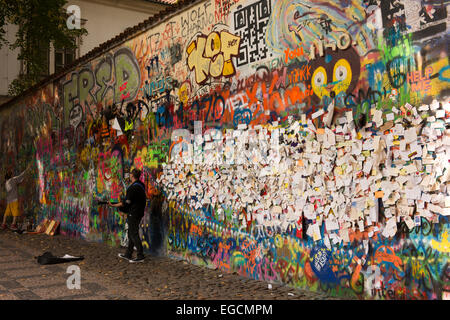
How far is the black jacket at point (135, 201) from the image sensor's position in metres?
7.99

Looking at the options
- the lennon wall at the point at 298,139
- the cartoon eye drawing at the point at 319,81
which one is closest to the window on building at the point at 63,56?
the lennon wall at the point at 298,139

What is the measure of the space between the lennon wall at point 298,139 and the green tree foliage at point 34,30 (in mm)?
7843

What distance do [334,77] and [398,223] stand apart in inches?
72.0

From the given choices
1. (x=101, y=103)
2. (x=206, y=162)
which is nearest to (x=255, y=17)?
(x=206, y=162)

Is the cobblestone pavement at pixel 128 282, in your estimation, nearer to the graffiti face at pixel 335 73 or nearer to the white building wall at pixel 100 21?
the graffiti face at pixel 335 73

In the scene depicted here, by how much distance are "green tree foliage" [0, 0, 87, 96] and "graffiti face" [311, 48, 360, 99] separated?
43.3 feet

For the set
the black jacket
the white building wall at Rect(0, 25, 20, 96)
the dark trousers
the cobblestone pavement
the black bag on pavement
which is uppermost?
the white building wall at Rect(0, 25, 20, 96)

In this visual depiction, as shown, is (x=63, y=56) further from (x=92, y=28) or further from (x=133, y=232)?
(x=133, y=232)

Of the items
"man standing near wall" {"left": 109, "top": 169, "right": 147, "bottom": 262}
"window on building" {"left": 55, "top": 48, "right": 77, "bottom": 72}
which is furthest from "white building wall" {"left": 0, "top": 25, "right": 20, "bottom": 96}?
"man standing near wall" {"left": 109, "top": 169, "right": 147, "bottom": 262}

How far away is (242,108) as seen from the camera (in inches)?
261

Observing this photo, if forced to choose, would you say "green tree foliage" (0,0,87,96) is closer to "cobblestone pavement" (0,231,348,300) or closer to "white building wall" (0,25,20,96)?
"white building wall" (0,25,20,96)

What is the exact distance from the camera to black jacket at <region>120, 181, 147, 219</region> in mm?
7988

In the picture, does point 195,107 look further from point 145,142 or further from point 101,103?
point 101,103

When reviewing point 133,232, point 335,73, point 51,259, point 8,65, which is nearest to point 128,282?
point 133,232
